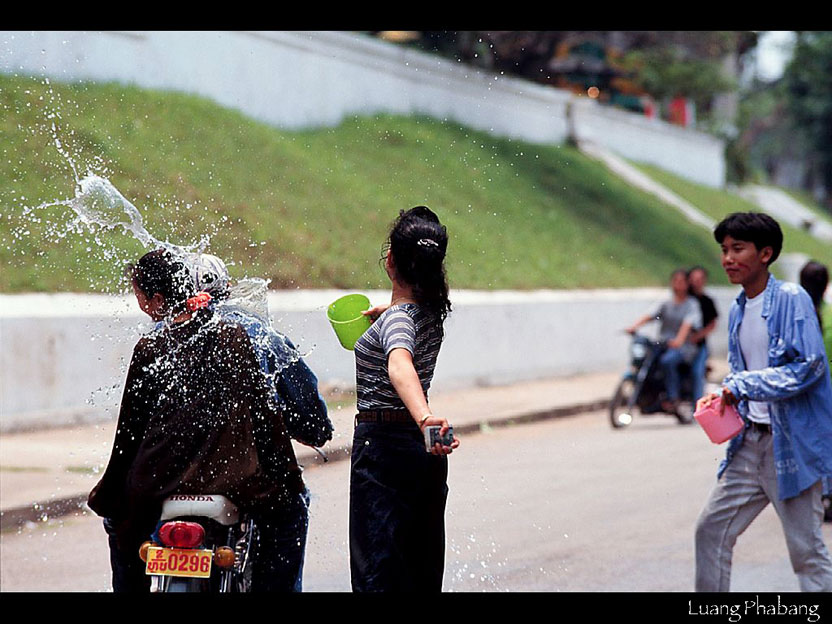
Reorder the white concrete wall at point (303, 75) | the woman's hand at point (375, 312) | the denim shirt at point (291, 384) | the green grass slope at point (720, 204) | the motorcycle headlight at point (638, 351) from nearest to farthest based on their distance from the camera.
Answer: the denim shirt at point (291, 384) < the woman's hand at point (375, 312) < the motorcycle headlight at point (638, 351) < the white concrete wall at point (303, 75) < the green grass slope at point (720, 204)

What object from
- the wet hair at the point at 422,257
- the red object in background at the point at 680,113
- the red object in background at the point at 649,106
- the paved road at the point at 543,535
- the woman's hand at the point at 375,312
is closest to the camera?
the wet hair at the point at 422,257

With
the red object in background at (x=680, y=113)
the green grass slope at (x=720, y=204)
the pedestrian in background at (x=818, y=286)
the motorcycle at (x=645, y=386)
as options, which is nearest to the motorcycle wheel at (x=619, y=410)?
the motorcycle at (x=645, y=386)

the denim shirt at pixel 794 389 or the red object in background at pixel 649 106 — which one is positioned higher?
the red object in background at pixel 649 106

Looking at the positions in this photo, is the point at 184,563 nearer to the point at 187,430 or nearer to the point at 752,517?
the point at 187,430

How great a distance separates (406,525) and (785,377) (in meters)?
1.78

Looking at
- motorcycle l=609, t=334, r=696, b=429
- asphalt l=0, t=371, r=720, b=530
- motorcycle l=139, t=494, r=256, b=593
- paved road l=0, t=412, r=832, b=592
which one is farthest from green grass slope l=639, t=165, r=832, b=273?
motorcycle l=139, t=494, r=256, b=593

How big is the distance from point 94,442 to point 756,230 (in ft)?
24.9

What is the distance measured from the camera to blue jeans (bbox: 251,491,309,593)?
419 centimetres

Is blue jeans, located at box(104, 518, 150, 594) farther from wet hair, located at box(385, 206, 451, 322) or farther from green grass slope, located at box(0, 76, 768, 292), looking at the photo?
green grass slope, located at box(0, 76, 768, 292)

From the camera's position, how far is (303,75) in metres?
20.7

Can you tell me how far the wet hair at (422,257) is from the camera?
4.13 meters

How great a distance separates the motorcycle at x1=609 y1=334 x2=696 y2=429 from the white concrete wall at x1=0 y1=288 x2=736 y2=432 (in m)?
2.11

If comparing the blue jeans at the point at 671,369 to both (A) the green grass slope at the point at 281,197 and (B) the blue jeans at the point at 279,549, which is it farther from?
(B) the blue jeans at the point at 279,549
